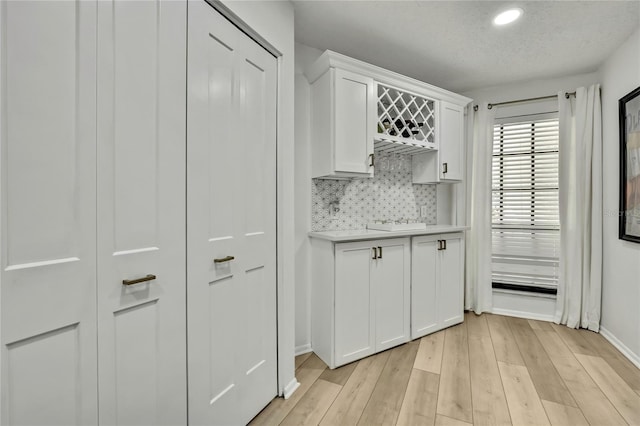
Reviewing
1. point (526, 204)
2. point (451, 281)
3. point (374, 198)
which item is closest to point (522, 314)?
point (451, 281)

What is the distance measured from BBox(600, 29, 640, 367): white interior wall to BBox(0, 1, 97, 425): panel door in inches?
136

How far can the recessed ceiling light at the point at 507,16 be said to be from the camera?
6.44ft

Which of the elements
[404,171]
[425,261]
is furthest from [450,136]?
[425,261]

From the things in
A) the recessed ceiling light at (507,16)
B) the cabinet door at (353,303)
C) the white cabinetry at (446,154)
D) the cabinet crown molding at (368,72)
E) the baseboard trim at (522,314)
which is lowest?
the baseboard trim at (522,314)

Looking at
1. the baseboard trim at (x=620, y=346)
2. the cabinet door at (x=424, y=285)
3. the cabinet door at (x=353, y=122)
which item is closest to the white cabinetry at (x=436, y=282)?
the cabinet door at (x=424, y=285)

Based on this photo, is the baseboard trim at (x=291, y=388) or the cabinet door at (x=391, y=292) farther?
the cabinet door at (x=391, y=292)

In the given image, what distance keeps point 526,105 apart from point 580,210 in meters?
1.23

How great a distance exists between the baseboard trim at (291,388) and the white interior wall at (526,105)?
8.32 ft

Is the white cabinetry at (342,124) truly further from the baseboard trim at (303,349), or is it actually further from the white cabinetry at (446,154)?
the baseboard trim at (303,349)

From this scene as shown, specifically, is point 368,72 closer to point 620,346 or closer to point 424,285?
point 424,285

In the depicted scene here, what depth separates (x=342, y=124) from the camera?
2.20 meters

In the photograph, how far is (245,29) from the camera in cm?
150

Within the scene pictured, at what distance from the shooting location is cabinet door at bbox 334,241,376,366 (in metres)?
2.11

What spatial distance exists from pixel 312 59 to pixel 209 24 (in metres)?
1.31
